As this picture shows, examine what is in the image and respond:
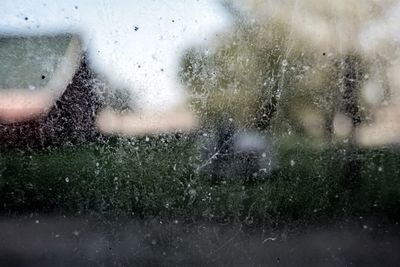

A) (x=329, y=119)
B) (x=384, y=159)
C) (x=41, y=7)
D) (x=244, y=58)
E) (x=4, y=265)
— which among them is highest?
(x=41, y=7)

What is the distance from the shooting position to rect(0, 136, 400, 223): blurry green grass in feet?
6.93

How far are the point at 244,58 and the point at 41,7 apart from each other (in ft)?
2.83

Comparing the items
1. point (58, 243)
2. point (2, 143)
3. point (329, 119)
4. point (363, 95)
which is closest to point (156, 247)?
point (58, 243)

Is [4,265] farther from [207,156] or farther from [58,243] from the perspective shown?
[207,156]

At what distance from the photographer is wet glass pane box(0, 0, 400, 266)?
206 cm

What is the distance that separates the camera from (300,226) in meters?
2.14

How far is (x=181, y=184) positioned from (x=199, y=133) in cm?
23

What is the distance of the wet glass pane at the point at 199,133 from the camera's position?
2057 millimetres

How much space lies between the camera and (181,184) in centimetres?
212

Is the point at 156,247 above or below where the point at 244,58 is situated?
below

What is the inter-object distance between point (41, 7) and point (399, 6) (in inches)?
58.0

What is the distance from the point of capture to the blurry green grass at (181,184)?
2.11m

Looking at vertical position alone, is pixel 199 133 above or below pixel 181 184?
above

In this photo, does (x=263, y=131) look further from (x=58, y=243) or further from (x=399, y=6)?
(x=58, y=243)
